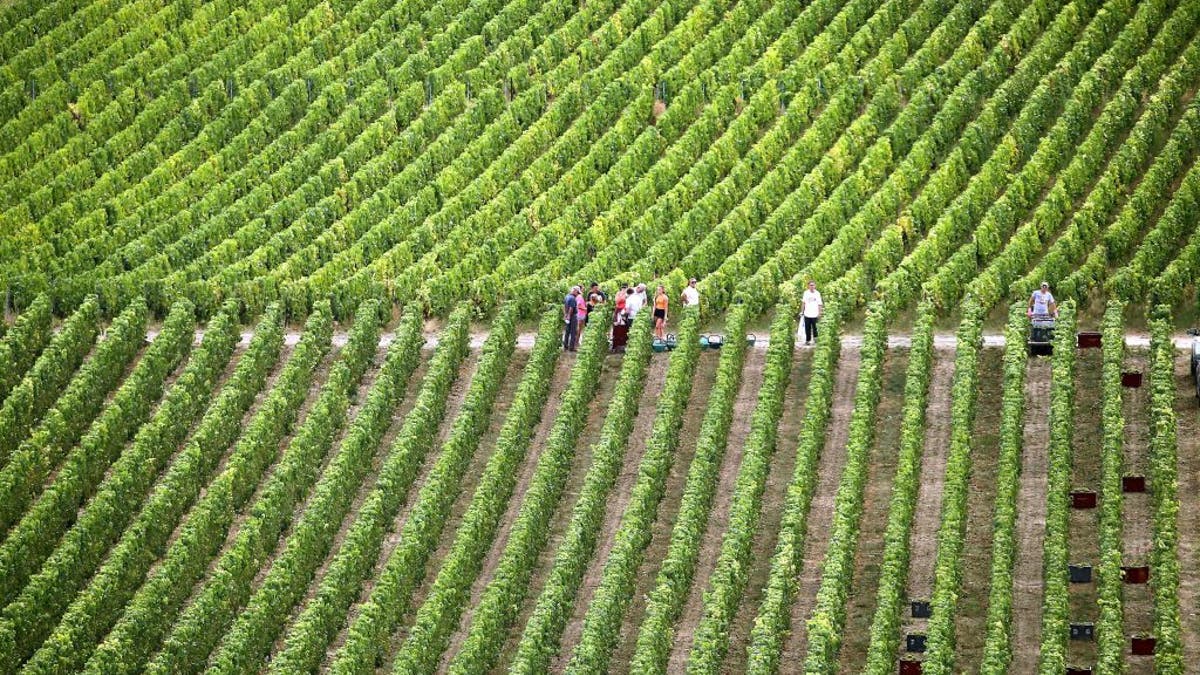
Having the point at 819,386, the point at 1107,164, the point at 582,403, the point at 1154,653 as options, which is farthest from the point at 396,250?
the point at 1154,653

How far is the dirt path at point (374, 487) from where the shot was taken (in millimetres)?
44000

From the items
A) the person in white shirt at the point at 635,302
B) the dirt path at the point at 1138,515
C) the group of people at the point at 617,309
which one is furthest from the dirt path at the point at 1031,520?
the person in white shirt at the point at 635,302

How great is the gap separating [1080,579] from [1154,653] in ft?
9.33

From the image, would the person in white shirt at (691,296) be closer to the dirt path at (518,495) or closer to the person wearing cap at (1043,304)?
the dirt path at (518,495)

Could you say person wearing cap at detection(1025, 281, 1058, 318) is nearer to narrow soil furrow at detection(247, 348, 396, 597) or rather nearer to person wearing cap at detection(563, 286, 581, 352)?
person wearing cap at detection(563, 286, 581, 352)

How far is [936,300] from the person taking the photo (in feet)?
172

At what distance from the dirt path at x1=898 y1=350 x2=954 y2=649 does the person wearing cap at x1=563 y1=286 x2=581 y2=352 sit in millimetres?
7662

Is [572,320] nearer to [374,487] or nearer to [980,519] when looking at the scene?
[374,487]

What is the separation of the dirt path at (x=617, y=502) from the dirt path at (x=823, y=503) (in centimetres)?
360

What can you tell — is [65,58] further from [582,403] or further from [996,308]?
[996,308]

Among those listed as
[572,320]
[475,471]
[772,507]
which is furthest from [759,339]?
[475,471]

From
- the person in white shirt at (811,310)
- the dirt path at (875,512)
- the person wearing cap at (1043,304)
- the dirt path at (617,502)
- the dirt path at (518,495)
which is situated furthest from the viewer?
the person in white shirt at (811,310)

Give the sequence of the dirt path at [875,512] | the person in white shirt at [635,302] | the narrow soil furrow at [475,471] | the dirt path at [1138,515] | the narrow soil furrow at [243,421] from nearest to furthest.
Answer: the dirt path at [1138,515]
the dirt path at [875,512]
the narrow soil furrow at [475,471]
the narrow soil furrow at [243,421]
the person in white shirt at [635,302]

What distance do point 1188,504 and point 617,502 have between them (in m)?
10.8
